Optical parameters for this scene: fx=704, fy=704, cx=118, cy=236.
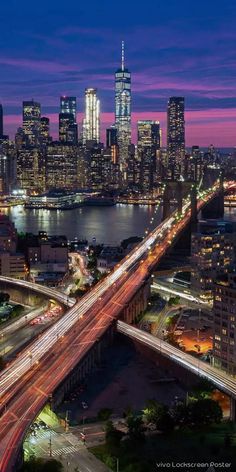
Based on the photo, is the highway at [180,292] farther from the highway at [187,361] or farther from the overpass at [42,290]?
the highway at [187,361]

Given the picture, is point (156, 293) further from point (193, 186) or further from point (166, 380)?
point (193, 186)

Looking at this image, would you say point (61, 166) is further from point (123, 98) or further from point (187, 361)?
point (187, 361)

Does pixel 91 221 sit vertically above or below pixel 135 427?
below

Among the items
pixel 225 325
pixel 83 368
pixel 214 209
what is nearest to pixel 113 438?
pixel 83 368

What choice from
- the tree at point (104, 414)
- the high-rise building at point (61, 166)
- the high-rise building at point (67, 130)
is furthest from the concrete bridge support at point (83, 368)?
the high-rise building at point (67, 130)

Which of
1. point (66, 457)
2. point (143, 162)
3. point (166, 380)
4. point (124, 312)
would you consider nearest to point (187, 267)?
point (124, 312)

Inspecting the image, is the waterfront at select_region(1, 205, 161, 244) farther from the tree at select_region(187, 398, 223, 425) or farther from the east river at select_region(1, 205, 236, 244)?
the tree at select_region(187, 398, 223, 425)
